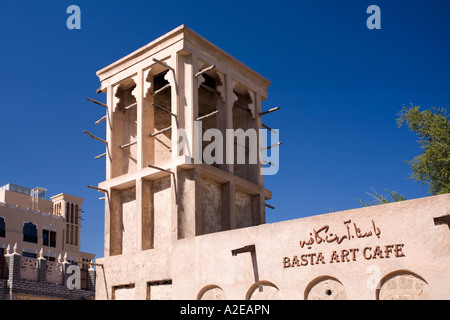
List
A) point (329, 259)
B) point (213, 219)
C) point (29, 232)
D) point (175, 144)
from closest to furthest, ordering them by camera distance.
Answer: point (329, 259) < point (175, 144) < point (213, 219) < point (29, 232)

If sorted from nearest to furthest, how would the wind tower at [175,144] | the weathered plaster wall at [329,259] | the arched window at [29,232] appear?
the weathered plaster wall at [329,259], the wind tower at [175,144], the arched window at [29,232]

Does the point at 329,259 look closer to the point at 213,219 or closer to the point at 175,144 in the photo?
the point at 213,219

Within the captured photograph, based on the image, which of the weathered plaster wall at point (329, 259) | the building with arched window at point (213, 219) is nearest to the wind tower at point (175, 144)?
the building with arched window at point (213, 219)

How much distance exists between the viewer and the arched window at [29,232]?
53297 mm

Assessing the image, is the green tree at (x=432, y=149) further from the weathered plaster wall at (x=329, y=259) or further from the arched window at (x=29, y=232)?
the arched window at (x=29, y=232)

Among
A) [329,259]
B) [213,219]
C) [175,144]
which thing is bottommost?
[329,259]

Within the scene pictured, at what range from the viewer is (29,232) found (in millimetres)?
53750

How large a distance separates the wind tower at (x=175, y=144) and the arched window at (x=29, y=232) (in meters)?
36.7

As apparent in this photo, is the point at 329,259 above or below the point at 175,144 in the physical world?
below

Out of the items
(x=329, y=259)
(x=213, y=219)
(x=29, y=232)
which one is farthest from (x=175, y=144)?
(x=29, y=232)

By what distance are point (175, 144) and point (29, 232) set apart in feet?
132

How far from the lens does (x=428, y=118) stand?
2717 centimetres

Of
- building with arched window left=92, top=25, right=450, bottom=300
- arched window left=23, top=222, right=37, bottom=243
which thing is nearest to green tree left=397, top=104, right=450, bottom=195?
building with arched window left=92, top=25, right=450, bottom=300
